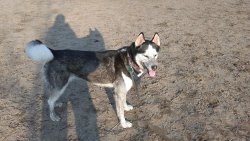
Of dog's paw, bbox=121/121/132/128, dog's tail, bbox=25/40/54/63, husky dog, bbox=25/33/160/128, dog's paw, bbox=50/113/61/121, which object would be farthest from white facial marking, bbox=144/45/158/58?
dog's paw, bbox=50/113/61/121

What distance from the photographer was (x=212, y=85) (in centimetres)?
668

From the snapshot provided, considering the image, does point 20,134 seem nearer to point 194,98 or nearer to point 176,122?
point 176,122

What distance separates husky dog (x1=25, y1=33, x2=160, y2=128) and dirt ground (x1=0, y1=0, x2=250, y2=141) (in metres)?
0.61

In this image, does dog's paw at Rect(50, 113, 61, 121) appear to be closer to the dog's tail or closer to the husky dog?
the husky dog

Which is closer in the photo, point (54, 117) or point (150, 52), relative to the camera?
point (150, 52)

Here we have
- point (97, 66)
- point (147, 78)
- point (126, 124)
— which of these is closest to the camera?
point (97, 66)

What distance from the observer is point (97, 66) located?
5367 millimetres

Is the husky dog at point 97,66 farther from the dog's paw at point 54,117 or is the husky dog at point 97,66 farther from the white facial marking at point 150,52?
the dog's paw at point 54,117

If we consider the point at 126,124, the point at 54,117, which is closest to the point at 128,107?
the point at 126,124

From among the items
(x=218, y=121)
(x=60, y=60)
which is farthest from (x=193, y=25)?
(x=60, y=60)

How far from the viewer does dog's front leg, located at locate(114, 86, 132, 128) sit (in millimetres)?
5344

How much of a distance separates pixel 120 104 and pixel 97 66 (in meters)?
0.69

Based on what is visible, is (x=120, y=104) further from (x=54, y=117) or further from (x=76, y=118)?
(x=54, y=117)

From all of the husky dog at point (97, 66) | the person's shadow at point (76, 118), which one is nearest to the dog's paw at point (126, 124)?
the husky dog at point (97, 66)
